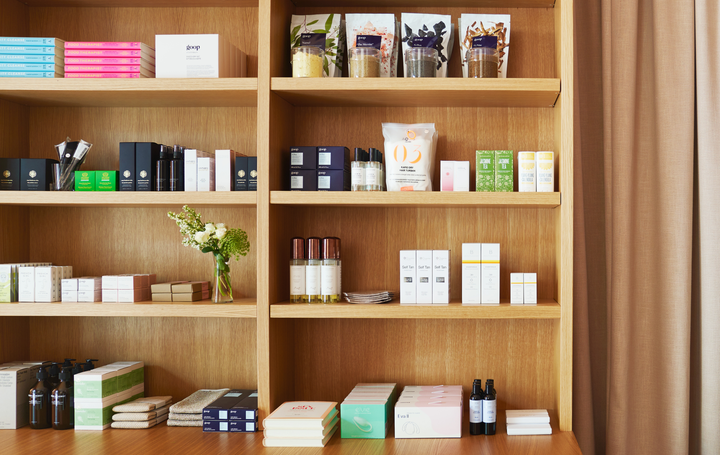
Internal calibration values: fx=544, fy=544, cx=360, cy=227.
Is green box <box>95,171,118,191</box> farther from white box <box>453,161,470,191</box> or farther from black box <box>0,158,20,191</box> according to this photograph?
white box <box>453,161,470,191</box>

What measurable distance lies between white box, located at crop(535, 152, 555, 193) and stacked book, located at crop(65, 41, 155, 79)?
1441 mm

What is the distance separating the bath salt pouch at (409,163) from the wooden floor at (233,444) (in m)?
0.86

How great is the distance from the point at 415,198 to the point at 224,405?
0.99 m

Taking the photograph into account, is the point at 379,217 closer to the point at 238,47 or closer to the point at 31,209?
the point at 238,47

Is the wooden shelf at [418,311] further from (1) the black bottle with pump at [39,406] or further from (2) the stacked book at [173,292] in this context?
(1) the black bottle with pump at [39,406]

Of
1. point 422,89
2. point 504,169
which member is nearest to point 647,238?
point 504,169

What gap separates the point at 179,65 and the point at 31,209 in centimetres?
94

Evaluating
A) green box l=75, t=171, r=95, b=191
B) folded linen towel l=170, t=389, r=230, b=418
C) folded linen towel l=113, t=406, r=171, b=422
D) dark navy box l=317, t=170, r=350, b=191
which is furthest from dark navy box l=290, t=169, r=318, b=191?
folded linen towel l=113, t=406, r=171, b=422

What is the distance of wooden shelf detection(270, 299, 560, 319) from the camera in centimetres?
183

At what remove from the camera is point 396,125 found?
2037 mm

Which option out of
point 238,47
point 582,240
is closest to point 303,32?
point 238,47

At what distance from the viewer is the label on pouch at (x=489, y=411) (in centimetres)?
181

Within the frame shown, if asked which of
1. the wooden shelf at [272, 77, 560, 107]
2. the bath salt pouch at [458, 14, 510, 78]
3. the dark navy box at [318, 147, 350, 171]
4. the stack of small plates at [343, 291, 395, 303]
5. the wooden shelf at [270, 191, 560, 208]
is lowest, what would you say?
the stack of small plates at [343, 291, 395, 303]

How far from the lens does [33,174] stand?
2008 millimetres
